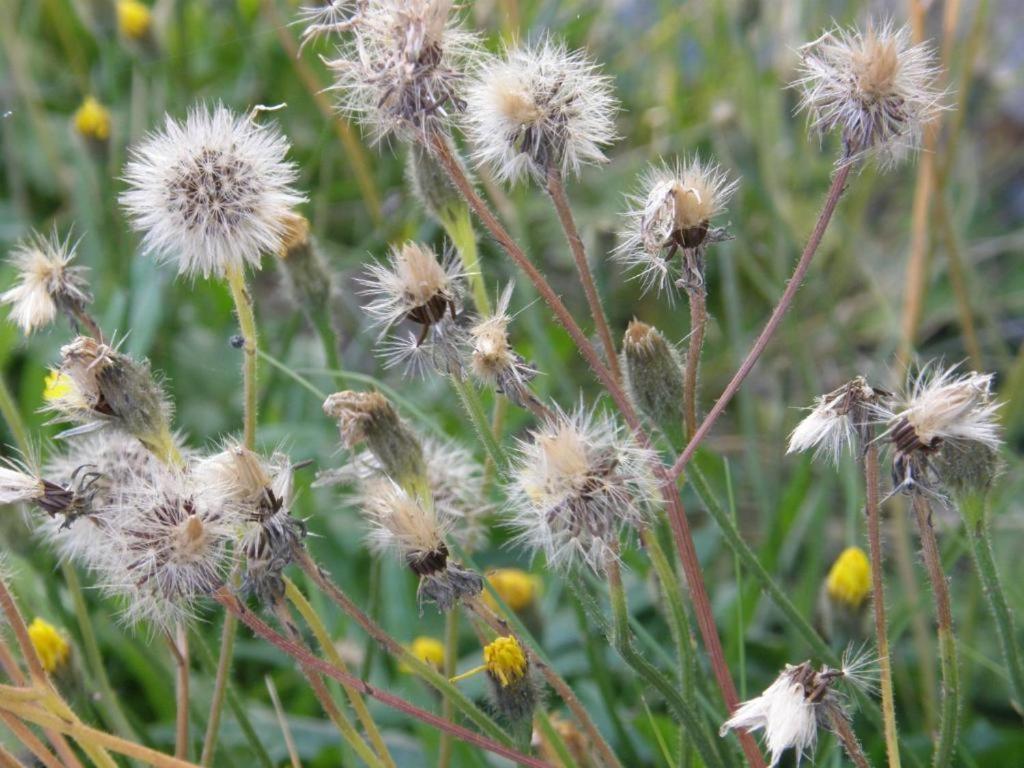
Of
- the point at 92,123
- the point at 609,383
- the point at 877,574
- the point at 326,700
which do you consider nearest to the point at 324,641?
the point at 326,700

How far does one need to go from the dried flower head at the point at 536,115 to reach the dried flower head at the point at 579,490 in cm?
20

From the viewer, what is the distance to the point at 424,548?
82 centimetres

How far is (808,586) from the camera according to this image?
1.50 metres

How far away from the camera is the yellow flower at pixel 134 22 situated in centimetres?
211

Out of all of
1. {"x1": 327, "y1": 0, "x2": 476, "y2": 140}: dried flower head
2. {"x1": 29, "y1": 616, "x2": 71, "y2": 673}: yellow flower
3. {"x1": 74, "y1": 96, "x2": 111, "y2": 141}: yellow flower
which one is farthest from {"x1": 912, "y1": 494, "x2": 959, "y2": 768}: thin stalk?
{"x1": 74, "y1": 96, "x2": 111, "y2": 141}: yellow flower

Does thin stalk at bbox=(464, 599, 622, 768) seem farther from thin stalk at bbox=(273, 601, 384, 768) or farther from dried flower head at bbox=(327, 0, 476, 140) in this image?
dried flower head at bbox=(327, 0, 476, 140)

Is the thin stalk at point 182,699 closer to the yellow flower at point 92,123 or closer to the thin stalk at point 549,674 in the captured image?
the thin stalk at point 549,674

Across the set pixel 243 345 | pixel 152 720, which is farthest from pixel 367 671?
pixel 152 720

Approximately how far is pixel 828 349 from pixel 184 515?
1.82m

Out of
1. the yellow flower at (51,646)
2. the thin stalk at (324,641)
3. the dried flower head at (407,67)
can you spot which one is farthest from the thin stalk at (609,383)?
the yellow flower at (51,646)

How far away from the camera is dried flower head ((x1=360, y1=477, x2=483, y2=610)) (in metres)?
0.82

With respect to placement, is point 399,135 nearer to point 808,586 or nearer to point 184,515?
point 184,515

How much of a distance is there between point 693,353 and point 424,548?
240 millimetres

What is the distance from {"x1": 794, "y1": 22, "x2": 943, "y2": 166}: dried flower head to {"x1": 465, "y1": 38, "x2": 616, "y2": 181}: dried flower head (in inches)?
6.3
